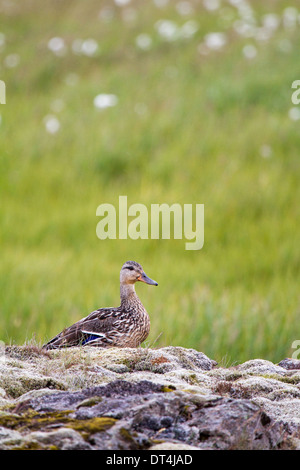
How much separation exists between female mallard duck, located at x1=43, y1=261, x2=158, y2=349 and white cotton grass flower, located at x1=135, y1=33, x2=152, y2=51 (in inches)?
677

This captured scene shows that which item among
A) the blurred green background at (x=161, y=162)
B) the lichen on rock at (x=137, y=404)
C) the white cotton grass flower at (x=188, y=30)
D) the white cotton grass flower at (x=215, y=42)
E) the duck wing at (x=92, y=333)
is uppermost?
the white cotton grass flower at (x=188, y=30)

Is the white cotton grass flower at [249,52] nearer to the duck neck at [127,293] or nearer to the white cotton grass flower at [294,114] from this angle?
the white cotton grass flower at [294,114]

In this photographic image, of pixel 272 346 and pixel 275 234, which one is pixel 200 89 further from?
pixel 272 346

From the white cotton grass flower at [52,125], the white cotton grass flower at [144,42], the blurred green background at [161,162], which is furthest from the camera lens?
the white cotton grass flower at [144,42]

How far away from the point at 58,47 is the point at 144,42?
268 cm

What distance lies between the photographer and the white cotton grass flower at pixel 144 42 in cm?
2259

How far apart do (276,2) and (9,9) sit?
973 centimetres

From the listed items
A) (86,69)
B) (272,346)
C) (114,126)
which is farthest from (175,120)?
(272,346)

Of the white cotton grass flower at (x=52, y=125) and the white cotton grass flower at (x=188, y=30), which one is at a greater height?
the white cotton grass flower at (x=188, y=30)

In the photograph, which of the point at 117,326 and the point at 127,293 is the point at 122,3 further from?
the point at 117,326

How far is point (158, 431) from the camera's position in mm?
3902

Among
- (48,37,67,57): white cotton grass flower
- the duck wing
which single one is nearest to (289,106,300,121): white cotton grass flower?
(48,37,67,57): white cotton grass flower

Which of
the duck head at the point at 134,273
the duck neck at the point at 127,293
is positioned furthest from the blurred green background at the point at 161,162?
the duck head at the point at 134,273

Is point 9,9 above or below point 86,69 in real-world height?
above
